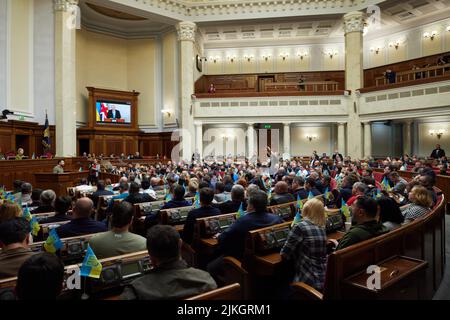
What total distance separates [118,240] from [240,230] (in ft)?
4.01

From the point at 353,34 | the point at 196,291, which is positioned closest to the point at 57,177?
the point at 196,291

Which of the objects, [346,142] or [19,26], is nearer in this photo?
[19,26]

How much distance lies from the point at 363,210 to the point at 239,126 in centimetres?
1609

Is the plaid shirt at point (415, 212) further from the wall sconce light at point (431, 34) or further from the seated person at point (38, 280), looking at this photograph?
the wall sconce light at point (431, 34)

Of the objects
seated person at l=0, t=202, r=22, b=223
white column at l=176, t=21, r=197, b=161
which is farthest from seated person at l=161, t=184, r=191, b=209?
white column at l=176, t=21, r=197, b=161

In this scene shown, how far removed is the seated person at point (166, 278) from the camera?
162cm

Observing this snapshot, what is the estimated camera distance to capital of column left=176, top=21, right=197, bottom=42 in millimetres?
16875

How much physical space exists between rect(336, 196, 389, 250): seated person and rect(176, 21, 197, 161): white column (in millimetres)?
14519

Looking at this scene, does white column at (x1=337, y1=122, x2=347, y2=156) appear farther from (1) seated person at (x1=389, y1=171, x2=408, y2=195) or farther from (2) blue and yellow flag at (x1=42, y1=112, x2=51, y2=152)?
(2) blue and yellow flag at (x1=42, y1=112, x2=51, y2=152)

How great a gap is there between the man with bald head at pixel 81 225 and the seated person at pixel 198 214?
1.01m

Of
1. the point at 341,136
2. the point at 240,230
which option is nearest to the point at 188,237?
the point at 240,230

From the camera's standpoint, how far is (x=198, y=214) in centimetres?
394

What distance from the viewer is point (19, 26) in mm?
12812

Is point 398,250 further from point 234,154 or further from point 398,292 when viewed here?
point 234,154
